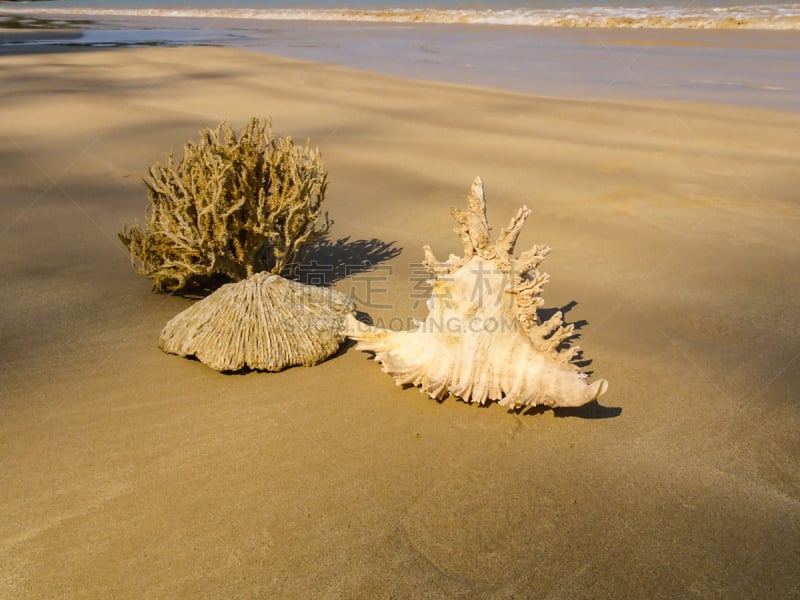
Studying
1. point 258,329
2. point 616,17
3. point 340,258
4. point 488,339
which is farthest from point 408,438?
point 616,17

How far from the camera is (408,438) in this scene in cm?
318

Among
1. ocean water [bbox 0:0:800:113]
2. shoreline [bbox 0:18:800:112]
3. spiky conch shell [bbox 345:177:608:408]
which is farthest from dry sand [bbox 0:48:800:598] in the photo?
ocean water [bbox 0:0:800:113]

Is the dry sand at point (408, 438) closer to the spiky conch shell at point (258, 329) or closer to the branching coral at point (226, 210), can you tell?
the spiky conch shell at point (258, 329)

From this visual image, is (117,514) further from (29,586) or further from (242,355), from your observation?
(242,355)

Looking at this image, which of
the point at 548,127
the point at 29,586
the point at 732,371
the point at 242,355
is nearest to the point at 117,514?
the point at 29,586

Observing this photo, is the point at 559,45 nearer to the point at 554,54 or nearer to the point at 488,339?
the point at 554,54

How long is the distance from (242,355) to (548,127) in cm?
786

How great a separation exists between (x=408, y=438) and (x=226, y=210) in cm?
201

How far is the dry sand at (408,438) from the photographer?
2.47 meters

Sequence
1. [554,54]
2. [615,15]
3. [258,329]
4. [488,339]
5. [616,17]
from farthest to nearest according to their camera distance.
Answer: [615,15], [616,17], [554,54], [258,329], [488,339]

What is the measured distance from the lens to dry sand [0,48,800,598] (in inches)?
97.3

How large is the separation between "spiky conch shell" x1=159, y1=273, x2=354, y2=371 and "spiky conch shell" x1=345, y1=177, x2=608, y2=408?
2.05ft

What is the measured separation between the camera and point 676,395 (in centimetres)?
353

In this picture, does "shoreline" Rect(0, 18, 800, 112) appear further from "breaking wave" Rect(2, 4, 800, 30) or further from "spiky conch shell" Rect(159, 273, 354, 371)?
"spiky conch shell" Rect(159, 273, 354, 371)
